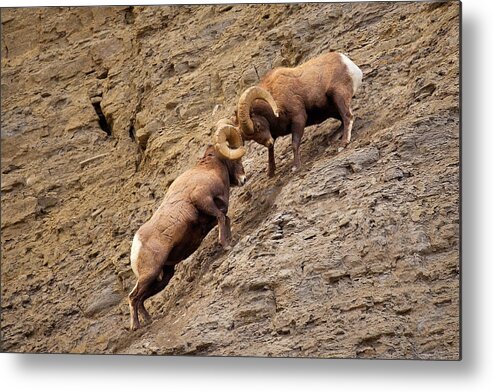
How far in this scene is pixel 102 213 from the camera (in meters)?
8.95

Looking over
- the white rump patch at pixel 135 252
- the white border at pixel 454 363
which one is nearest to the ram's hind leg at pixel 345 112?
the white border at pixel 454 363

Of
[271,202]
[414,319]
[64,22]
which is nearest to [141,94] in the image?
[64,22]

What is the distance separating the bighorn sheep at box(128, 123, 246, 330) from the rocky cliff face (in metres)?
0.07

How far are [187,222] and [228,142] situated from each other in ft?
1.87

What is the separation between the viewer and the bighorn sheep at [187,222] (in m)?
8.45

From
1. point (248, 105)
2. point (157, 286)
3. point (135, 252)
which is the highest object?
point (248, 105)

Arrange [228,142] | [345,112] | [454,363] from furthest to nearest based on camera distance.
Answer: [228,142]
[345,112]
[454,363]

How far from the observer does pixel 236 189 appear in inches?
336

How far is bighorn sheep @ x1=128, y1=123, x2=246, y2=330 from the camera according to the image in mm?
8445

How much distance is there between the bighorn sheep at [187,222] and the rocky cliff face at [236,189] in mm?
71

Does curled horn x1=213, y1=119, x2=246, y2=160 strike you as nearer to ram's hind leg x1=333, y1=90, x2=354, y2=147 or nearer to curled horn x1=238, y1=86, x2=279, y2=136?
curled horn x1=238, y1=86, x2=279, y2=136

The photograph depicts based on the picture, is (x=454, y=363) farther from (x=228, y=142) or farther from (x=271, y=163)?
(x=228, y=142)

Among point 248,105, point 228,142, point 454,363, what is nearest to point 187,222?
point 228,142

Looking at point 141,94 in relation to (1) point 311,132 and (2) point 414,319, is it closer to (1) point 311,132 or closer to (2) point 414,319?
(1) point 311,132
